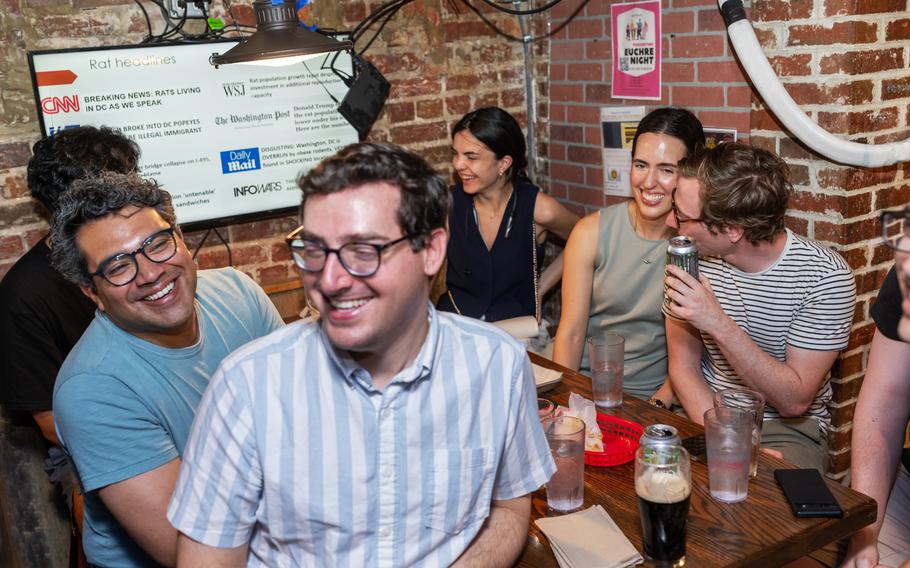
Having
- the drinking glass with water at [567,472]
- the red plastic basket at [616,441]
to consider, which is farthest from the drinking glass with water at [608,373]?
the drinking glass with water at [567,472]

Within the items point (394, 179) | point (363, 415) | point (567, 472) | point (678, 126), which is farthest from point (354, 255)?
point (678, 126)

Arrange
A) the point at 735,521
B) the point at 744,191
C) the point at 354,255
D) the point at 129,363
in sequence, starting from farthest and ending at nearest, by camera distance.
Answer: the point at 744,191 → the point at 129,363 → the point at 735,521 → the point at 354,255

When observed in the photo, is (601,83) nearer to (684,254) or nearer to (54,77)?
(684,254)

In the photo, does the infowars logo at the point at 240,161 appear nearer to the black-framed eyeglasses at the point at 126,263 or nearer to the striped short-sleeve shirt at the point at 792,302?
the black-framed eyeglasses at the point at 126,263

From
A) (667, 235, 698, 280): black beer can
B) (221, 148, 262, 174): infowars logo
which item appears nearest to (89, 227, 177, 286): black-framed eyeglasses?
(667, 235, 698, 280): black beer can

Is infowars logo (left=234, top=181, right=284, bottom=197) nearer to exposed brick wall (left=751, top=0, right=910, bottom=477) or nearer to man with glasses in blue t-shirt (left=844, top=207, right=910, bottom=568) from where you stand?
exposed brick wall (left=751, top=0, right=910, bottom=477)

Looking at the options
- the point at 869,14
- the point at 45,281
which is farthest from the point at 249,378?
the point at 869,14

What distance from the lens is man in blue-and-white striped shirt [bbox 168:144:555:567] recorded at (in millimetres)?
1305

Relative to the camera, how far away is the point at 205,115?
2.91m

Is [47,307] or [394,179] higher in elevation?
[394,179]

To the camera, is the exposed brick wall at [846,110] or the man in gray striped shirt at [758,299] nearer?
the man in gray striped shirt at [758,299]

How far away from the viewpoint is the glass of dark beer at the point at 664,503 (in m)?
1.42

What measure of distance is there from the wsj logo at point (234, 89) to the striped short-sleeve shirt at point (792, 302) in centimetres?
168

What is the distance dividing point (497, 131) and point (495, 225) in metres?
0.35
